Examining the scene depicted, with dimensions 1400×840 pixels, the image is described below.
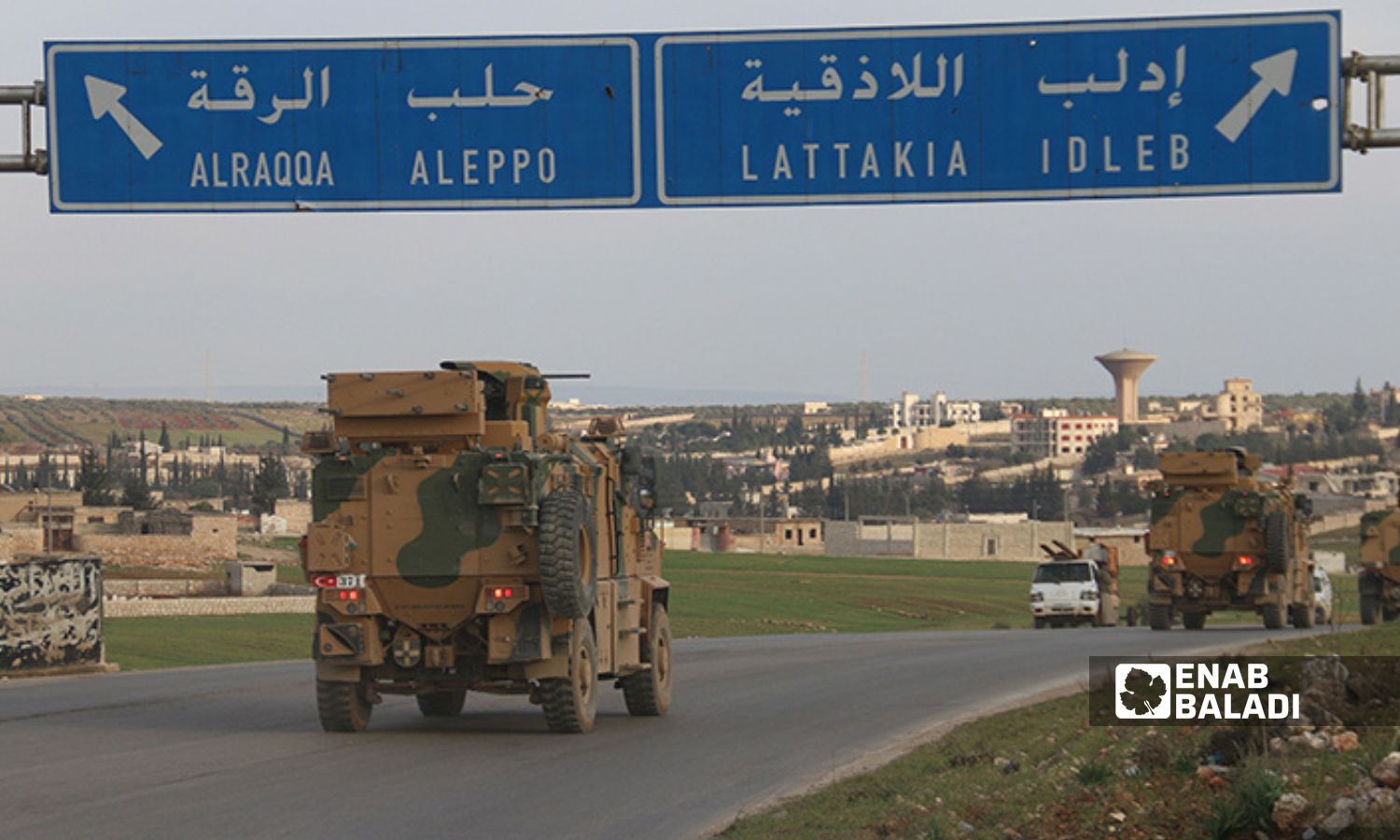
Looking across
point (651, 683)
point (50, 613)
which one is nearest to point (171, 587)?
point (50, 613)

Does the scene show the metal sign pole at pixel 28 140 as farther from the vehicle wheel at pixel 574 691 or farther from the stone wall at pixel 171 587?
the stone wall at pixel 171 587

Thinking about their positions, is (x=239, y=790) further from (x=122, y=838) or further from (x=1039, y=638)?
(x=1039, y=638)

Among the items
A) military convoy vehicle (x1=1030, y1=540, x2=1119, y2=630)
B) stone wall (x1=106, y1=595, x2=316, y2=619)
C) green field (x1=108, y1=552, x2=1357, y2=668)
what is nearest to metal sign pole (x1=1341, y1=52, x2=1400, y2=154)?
green field (x1=108, y1=552, x2=1357, y2=668)

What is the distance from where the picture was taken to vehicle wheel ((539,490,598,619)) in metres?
17.2

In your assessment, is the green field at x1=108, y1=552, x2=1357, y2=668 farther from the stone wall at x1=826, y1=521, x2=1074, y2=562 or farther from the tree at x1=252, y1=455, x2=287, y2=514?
the tree at x1=252, y1=455, x2=287, y2=514

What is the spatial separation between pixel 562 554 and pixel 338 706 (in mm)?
2637

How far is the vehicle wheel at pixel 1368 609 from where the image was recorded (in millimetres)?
40938

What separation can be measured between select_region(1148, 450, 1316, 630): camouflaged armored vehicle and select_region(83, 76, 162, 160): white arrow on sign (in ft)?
81.1

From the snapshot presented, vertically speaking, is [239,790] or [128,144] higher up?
[128,144]

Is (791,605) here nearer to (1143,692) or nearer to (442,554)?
(442,554)

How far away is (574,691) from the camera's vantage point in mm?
17781

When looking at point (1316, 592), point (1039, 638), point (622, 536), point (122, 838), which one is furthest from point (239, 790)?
point (1316, 592)

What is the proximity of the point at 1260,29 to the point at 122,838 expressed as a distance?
10238 millimetres

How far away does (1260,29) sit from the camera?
1526cm
